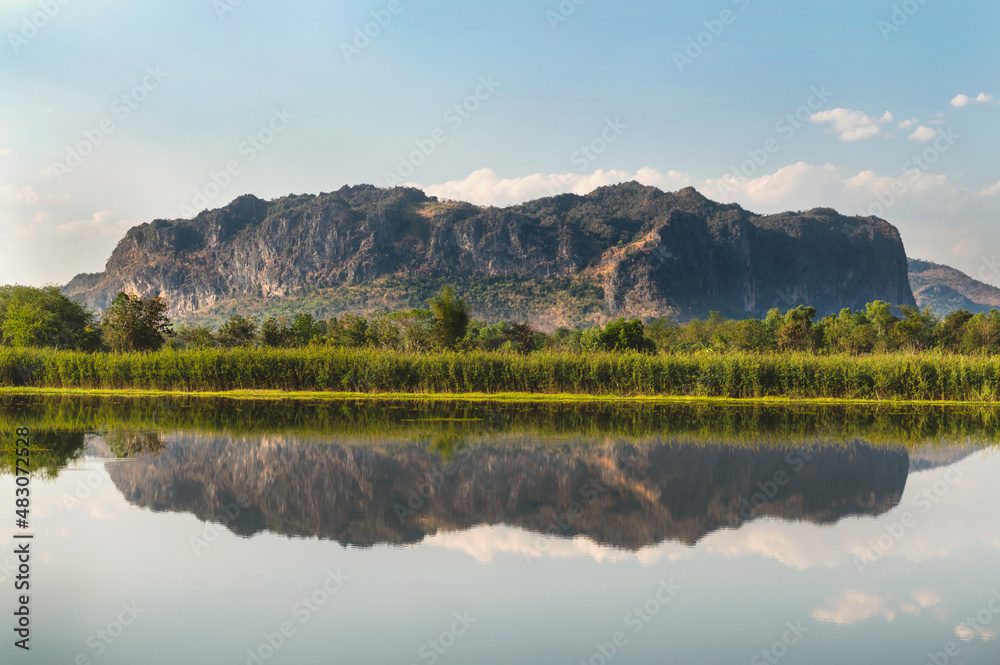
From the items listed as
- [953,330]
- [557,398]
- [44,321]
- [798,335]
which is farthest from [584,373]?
[953,330]

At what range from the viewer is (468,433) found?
1931 centimetres

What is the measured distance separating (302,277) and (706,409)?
176040 millimetres

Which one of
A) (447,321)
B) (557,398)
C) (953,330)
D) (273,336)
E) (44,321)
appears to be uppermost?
(953,330)

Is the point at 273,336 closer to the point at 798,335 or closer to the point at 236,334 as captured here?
the point at 236,334

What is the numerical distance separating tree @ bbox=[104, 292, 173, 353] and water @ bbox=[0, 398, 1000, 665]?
21.5 m

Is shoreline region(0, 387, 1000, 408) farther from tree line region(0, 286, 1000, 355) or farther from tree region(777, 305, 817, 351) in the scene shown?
tree region(777, 305, 817, 351)

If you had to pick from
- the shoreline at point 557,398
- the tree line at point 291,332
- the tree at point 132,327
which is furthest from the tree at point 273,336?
the shoreline at point 557,398

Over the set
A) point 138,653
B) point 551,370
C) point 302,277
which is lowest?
point 138,653

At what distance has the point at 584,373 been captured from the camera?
30.2 meters

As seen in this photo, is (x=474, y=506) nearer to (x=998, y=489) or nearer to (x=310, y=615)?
(x=310, y=615)

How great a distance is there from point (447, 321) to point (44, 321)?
72.7 ft

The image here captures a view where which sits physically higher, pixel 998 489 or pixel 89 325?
pixel 89 325

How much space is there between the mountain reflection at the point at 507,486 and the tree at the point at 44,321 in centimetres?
2833

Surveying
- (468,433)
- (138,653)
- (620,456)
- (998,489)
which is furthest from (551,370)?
(138,653)
